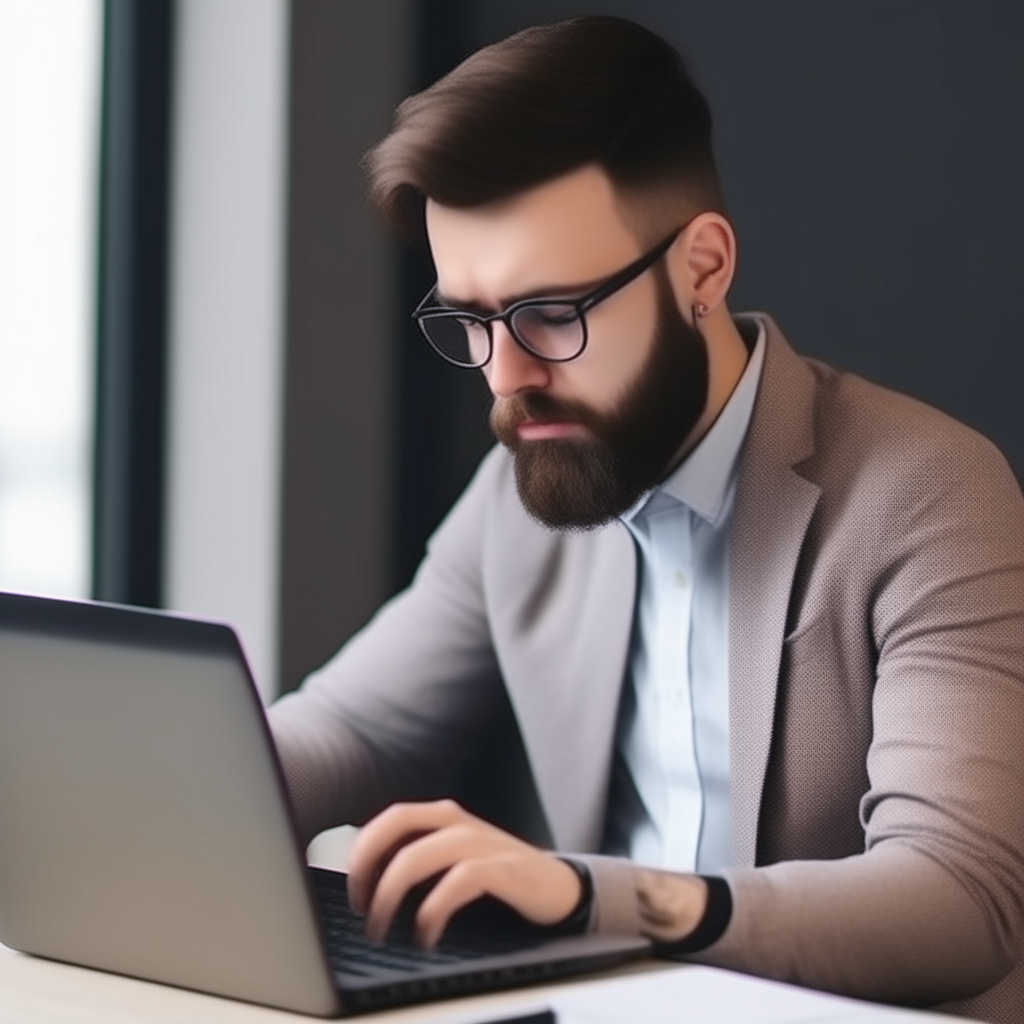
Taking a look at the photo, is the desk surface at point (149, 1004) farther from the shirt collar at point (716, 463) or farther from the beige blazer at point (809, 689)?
the shirt collar at point (716, 463)

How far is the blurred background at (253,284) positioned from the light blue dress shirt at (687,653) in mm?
850

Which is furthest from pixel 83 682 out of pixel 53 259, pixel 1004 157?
pixel 53 259

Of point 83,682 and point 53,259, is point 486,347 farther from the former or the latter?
point 53,259

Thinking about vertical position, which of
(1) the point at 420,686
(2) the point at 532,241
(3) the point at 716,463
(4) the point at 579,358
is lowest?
(1) the point at 420,686

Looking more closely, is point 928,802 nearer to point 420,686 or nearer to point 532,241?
point 532,241

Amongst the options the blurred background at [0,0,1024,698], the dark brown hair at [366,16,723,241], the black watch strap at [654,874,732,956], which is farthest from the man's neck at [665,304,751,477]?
the blurred background at [0,0,1024,698]

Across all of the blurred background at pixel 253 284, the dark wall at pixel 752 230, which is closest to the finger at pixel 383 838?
the dark wall at pixel 752 230

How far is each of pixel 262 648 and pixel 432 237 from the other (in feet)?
4.33

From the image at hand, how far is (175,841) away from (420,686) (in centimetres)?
89

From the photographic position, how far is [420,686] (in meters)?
1.93

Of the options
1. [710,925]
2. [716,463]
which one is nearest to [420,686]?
[716,463]

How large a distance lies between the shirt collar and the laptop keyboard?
0.60 m

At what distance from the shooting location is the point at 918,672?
1.47 meters

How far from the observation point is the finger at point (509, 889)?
1.07 metres
